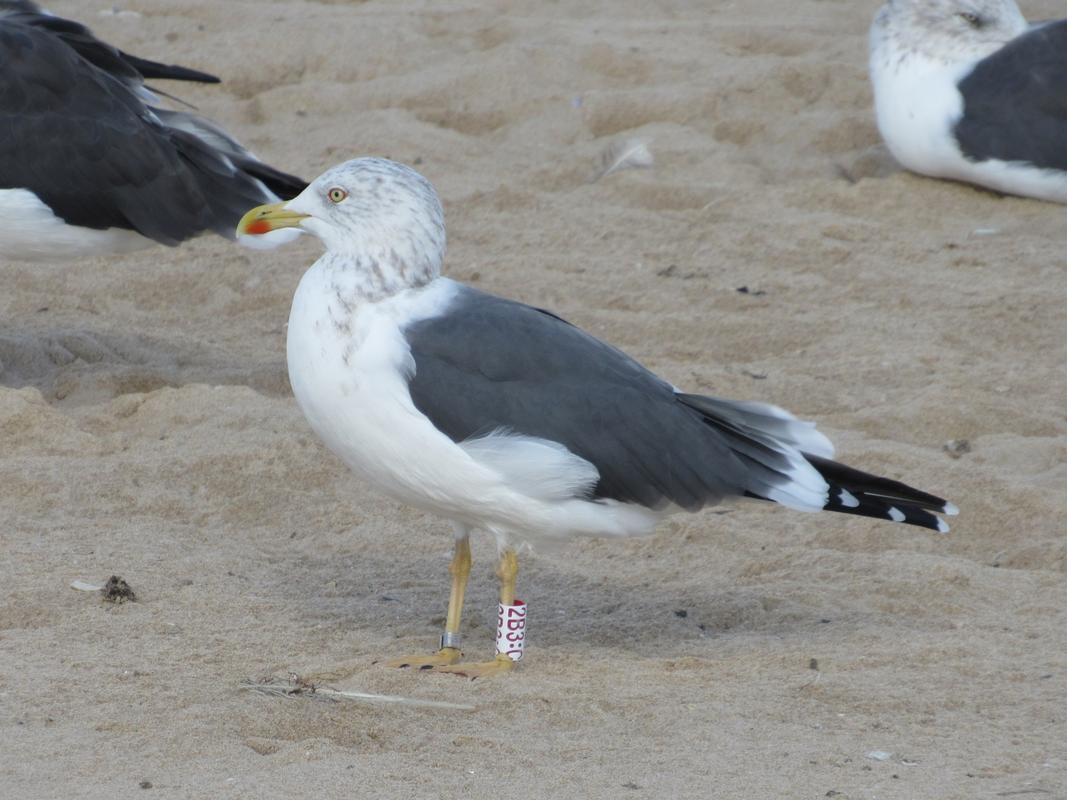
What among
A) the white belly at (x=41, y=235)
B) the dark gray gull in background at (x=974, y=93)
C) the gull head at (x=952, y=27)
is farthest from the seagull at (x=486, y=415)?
the gull head at (x=952, y=27)

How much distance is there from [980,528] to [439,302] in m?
1.92

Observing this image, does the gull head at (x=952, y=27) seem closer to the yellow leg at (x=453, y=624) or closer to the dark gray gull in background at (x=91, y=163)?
the dark gray gull in background at (x=91, y=163)

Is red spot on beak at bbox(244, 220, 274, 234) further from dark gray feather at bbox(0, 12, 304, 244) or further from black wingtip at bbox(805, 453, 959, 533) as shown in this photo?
dark gray feather at bbox(0, 12, 304, 244)

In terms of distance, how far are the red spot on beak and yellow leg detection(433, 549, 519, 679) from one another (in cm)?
102

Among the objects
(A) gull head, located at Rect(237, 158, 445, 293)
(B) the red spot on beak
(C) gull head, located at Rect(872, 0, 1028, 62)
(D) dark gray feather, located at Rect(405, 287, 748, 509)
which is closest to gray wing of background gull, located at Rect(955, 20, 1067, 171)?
(C) gull head, located at Rect(872, 0, 1028, 62)

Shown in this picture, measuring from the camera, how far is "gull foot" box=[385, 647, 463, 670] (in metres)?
4.05

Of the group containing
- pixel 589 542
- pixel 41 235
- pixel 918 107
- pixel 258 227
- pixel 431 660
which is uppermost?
pixel 258 227

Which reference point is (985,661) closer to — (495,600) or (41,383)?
(495,600)

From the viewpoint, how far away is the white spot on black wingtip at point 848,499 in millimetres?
4273

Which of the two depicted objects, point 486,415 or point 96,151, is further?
point 96,151

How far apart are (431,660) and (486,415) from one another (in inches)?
24.4

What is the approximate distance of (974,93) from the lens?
27.5 ft

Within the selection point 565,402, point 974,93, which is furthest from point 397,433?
point 974,93

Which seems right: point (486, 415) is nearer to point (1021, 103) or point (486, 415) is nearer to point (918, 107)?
point (918, 107)
